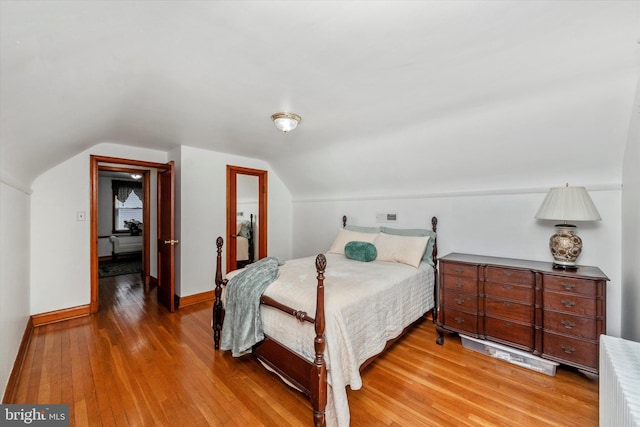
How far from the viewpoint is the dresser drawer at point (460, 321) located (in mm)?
2516

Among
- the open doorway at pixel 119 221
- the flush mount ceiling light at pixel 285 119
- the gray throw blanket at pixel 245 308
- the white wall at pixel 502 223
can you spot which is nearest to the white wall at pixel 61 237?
the gray throw blanket at pixel 245 308

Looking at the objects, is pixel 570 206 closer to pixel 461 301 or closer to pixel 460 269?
pixel 460 269

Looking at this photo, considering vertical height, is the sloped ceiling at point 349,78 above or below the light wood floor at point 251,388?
above

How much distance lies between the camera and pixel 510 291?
7.70ft

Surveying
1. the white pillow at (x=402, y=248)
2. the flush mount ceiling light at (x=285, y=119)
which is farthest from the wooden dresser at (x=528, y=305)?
the flush mount ceiling light at (x=285, y=119)

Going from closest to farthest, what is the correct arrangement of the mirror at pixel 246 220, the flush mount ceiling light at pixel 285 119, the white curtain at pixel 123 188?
the flush mount ceiling light at pixel 285 119, the mirror at pixel 246 220, the white curtain at pixel 123 188

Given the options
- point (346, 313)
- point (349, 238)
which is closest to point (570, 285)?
point (346, 313)

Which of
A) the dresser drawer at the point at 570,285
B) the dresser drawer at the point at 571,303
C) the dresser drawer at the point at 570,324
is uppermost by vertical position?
the dresser drawer at the point at 570,285

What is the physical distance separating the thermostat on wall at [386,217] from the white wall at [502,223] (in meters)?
0.05

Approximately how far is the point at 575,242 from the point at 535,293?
1.83ft

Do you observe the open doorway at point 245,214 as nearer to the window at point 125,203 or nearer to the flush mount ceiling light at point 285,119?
the flush mount ceiling light at point 285,119

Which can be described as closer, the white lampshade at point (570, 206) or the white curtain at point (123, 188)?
the white lampshade at point (570, 206)

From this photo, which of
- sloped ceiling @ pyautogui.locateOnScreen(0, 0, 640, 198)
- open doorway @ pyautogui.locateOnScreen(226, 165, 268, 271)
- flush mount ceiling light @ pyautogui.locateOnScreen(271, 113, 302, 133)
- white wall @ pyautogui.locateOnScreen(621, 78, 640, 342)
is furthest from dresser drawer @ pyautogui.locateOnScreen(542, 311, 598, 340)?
open doorway @ pyautogui.locateOnScreen(226, 165, 268, 271)

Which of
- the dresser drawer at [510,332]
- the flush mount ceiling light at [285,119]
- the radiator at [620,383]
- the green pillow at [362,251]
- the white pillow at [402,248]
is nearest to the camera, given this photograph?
the radiator at [620,383]
